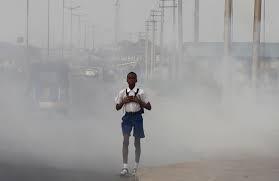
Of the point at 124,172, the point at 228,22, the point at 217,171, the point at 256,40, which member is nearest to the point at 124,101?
the point at 124,172

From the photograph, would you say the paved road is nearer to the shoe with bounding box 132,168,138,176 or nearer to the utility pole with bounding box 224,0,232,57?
the shoe with bounding box 132,168,138,176

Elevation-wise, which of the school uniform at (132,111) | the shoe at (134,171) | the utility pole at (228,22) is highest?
the utility pole at (228,22)

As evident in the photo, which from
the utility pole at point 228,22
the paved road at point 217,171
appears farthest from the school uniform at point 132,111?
the utility pole at point 228,22

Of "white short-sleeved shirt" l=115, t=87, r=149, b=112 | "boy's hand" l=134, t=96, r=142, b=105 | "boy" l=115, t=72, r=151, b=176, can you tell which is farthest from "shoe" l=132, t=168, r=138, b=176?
"boy's hand" l=134, t=96, r=142, b=105

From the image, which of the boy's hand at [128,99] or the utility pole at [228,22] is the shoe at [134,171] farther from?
the utility pole at [228,22]

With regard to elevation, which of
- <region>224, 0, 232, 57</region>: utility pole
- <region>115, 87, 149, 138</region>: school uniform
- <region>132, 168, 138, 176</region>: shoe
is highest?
<region>224, 0, 232, 57</region>: utility pole

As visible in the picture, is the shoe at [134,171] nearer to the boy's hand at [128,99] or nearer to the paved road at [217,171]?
the paved road at [217,171]

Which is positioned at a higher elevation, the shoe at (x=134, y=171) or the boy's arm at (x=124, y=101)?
the boy's arm at (x=124, y=101)

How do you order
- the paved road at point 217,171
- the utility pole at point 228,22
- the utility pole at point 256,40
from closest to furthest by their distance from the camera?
the paved road at point 217,171, the utility pole at point 256,40, the utility pole at point 228,22

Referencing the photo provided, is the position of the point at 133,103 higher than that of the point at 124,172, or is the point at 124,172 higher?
the point at 133,103

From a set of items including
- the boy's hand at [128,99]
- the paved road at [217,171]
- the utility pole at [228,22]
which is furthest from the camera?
the utility pole at [228,22]

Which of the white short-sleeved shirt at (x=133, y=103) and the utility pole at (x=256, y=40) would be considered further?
the utility pole at (x=256, y=40)

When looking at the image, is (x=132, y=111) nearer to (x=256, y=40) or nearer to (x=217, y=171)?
(x=217, y=171)

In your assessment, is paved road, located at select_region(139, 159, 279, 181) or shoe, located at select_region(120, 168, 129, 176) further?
shoe, located at select_region(120, 168, 129, 176)
